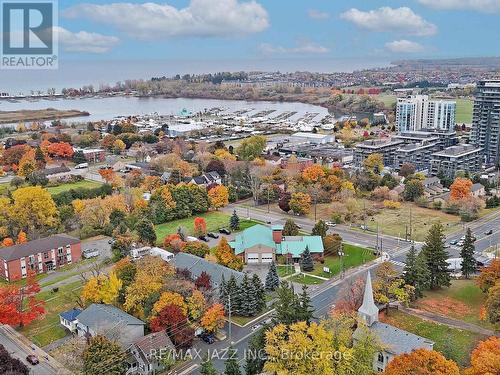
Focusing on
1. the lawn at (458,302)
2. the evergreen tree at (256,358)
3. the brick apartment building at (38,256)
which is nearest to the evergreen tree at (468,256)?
the lawn at (458,302)

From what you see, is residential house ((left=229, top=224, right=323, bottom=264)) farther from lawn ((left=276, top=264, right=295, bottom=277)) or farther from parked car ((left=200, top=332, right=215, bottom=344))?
parked car ((left=200, top=332, right=215, bottom=344))

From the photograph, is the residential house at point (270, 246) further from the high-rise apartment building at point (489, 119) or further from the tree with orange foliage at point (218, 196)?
the high-rise apartment building at point (489, 119)

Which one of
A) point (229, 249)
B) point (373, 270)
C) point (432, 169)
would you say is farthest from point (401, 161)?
point (229, 249)

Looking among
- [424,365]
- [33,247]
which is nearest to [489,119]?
[424,365]

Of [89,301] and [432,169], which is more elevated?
[432,169]

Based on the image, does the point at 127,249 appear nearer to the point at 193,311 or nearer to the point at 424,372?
the point at 193,311
